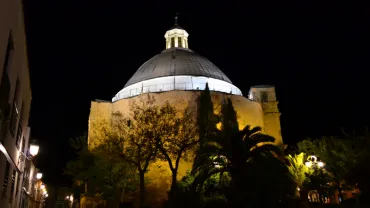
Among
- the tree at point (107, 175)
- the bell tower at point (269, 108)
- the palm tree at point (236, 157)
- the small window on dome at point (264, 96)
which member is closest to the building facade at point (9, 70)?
the palm tree at point (236, 157)

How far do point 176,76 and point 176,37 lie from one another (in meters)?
10.2

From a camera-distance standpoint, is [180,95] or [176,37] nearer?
[180,95]

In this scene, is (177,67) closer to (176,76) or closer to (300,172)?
(176,76)

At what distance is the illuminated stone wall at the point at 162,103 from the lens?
28.8m

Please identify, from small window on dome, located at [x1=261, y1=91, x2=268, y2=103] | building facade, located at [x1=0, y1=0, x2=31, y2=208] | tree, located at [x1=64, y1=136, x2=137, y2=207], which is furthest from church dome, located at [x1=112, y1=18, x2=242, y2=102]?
building facade, located at [x1=0, y1=0, x2=31, y2=208]

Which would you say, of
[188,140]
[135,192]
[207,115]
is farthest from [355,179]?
[135,192]

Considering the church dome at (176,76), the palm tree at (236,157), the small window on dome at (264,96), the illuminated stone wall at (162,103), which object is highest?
the church dome at (176,76)

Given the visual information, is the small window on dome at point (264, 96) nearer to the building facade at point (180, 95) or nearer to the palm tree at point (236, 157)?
the building facade at point (180, 95)

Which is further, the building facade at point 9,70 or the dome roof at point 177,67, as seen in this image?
the dome roof at point 177,67

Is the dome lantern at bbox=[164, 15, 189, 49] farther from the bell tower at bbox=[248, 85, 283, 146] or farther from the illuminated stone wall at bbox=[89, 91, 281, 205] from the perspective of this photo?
the illuminated stone wall at bbox=[89, 91, 281, 205]

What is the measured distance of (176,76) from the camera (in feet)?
112

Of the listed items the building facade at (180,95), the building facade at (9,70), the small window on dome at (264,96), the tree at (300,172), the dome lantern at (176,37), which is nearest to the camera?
the building facade at (9,70)

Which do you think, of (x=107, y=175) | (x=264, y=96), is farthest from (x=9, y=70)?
(x=264, y=96)

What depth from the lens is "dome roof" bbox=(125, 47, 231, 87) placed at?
35.0 meters
